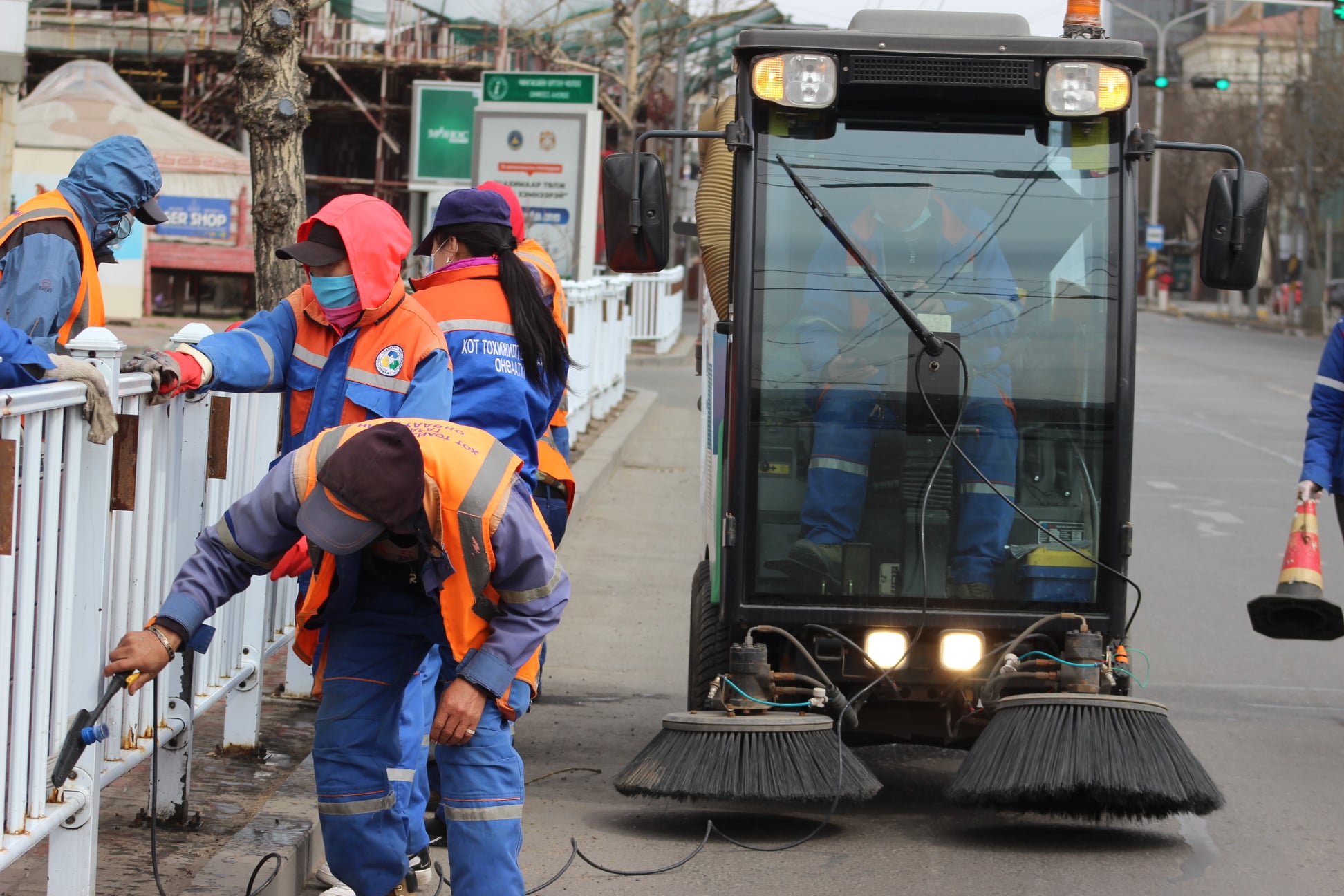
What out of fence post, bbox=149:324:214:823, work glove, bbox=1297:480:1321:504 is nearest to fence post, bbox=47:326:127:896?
fence post, bbox=149:324:214:823

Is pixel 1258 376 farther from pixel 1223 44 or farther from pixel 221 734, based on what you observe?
pixel 1223 44

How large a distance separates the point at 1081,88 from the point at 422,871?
310cm

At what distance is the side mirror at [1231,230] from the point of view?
5.15m

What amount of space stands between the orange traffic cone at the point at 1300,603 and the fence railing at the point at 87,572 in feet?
13.3

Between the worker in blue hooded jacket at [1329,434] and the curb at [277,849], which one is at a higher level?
the worker in blue hooded jacket at [1329,434]

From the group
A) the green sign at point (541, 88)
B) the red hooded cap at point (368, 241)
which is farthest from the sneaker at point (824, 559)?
the green sign at point (541, 88)

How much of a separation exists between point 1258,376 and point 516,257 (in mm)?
24255

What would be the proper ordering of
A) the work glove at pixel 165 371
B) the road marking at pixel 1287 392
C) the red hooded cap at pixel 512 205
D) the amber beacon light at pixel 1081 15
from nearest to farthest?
the work glove at pixel 165 371 < the red hooded cap at pixel 512 205 < the amber beacon light at pixel 1081 15 < the road marking at pixel 1287 392

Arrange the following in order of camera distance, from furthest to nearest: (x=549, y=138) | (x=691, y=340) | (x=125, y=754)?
(x=691, y=340)
(x=549, y=138)
(x=125, y=754)

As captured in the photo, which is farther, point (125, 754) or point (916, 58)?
point (916, 58)

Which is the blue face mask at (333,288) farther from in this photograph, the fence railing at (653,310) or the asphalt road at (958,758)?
the fence railing at (653,310)

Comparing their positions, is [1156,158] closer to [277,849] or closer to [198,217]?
[198,217]

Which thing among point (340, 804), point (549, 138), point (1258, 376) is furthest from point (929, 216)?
point (1258, 376)

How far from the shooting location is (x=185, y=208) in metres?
27.4
